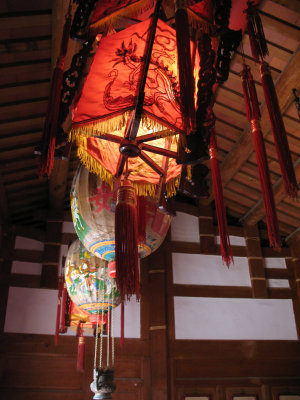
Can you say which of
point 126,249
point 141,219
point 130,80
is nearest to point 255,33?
point 130,80

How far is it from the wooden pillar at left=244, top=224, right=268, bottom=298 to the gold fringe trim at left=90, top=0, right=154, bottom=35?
4.64 metres

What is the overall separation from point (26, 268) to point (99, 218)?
326 centimetres

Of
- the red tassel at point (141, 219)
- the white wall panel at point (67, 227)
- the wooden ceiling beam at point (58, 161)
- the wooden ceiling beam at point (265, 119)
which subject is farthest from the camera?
the white wall panel at point (67, 227)

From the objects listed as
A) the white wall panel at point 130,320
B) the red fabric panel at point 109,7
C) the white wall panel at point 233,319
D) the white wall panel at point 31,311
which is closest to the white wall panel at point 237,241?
the white wall panel at point 233,319

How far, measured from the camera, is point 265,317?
17.8ft

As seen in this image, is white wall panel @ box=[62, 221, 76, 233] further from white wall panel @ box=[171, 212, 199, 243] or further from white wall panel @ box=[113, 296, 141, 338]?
white wall panel @ box=[171, 212, 199, 243]

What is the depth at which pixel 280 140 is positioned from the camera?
1.79 metres

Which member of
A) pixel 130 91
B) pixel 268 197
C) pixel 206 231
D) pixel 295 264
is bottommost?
pixel 268 197

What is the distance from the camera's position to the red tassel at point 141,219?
2.26 meters

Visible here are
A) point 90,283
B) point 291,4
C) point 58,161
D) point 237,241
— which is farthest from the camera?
point 237,241

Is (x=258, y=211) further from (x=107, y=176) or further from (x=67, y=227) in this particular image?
(x=107, y=176)

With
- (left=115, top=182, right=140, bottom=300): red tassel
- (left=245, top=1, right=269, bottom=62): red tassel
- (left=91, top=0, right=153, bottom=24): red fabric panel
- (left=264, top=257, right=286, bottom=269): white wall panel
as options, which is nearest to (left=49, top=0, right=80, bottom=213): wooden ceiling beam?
(left=91, top=0, right=153, bottom=24): red fabric panel

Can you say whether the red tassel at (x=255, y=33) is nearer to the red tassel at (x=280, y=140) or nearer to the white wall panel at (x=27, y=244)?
the red tassel at (x=280, y=140)

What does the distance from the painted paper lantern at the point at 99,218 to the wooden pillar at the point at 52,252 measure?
2960 mm
